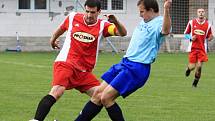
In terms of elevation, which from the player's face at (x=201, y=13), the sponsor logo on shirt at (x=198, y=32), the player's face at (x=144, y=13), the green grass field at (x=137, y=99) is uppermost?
the player's face at (x=144, y=13)

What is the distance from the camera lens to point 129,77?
28.0 ft

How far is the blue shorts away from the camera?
27.9 ft

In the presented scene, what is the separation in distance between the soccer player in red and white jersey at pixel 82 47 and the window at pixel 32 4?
26.9 metres

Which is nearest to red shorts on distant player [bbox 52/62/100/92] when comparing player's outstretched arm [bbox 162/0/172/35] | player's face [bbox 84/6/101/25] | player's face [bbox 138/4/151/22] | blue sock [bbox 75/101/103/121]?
blue sock [bbox 75/101/103/121]

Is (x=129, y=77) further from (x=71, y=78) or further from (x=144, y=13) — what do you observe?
(x=71, y=78)

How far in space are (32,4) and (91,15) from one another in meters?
27.4

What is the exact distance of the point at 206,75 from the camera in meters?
21.2

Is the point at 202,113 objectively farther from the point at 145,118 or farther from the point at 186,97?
the point at 186,97

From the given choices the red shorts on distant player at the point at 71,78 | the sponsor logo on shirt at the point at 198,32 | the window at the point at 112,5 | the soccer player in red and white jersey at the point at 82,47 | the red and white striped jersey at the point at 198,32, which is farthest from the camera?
the window at the point at 112,5

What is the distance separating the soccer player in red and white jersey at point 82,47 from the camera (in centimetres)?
930

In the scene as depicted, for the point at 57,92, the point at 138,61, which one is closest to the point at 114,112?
the point at 138,61

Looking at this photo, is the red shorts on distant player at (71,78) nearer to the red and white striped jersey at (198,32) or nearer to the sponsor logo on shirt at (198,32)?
the red and white striped jersey at (198,32)

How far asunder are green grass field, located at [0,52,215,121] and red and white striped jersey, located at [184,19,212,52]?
991 millimetres

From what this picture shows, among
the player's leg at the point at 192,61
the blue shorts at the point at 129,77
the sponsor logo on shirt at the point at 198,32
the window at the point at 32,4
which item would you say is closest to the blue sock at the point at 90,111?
the blue shorts at the point at 129,77
